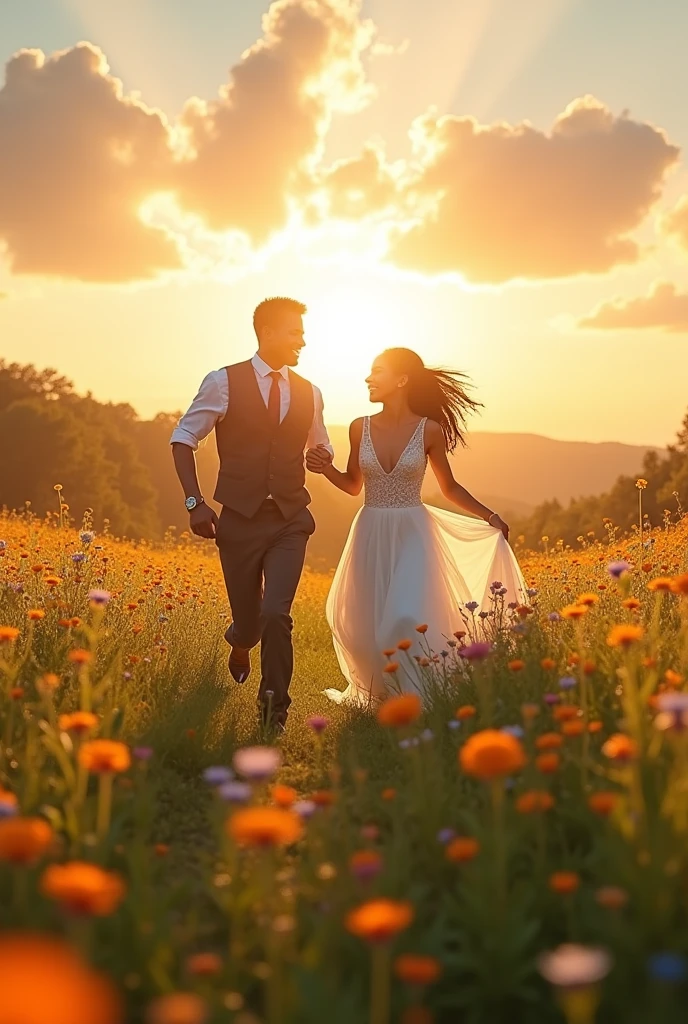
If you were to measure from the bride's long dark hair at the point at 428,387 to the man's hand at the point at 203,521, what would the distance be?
1.95 m

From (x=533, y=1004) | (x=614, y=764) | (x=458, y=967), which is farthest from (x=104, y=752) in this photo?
(x=614, y=764)

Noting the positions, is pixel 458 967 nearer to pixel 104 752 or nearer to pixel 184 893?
pixel 184 893

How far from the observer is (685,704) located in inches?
78.2

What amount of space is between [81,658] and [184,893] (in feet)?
2.54

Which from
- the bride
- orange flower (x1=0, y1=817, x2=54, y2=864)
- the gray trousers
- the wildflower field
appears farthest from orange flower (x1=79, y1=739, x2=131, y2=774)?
the bride

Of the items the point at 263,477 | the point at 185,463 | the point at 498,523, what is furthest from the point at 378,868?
the point at 498,523

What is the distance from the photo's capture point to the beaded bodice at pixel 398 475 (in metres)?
6.68

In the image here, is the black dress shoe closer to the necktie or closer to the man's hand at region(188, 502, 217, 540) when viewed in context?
the man's hand at region(188, 502, 217, 540)

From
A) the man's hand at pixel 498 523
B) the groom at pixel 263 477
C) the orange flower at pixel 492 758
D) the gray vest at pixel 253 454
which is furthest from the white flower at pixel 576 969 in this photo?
the man's hand at pixel 498 523

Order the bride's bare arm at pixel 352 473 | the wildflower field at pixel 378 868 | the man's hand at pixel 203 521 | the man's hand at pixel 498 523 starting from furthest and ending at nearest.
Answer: the bride's bare arm at pixel 352 473 < the man's hand at pixel 498 523 < the man's hand at pixel 203 521 < the wildflower field at pixel 378 868

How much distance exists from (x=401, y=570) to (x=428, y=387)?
1.42 m

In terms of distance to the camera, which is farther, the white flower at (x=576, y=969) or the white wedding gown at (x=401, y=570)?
the white wedding gown at (x=401, y=570)

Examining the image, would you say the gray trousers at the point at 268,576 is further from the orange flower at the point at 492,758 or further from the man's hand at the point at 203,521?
the orange flower at the point at 492,758

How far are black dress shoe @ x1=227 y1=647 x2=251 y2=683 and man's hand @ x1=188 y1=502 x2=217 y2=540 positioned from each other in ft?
4.28
